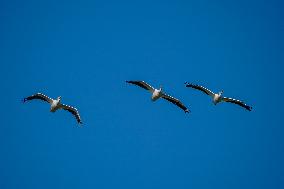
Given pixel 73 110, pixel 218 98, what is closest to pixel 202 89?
pixel 218 98

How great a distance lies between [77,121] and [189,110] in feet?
36.5

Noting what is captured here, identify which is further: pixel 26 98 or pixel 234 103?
pixel 234 103

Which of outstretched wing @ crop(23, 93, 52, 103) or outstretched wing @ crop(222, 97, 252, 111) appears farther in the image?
outstretched wing @ crop(222, 97, 252, 111)

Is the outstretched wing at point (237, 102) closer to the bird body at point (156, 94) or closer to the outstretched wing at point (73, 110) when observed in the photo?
the bird body at point (156, 94)

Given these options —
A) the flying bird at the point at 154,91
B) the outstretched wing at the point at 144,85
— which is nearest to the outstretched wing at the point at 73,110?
the flying bird at the point at 154,91

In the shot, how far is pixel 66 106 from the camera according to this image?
60938 mm

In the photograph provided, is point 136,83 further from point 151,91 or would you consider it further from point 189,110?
point 189,110

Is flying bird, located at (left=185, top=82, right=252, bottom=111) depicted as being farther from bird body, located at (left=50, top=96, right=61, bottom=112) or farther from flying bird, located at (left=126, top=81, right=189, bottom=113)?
bird body, located at (left=50, top=96, right=61, bottom=112)

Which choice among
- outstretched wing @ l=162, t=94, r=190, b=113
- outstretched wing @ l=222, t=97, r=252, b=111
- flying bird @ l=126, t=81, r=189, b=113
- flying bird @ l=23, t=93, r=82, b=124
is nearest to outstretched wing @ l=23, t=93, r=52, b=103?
flying bird @ l=23, t=93, r=82, b=124

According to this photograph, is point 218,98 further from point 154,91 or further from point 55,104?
point 55,104

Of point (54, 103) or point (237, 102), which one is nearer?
point (54, 103)

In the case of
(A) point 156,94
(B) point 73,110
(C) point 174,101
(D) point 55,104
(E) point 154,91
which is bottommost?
(B) point 73,110

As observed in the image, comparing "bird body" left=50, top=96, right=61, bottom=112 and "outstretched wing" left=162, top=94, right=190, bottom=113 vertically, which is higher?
"outstretched wing" left=162, top=94, right=190, bottom=113

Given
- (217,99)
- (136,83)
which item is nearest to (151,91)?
(136,83)
